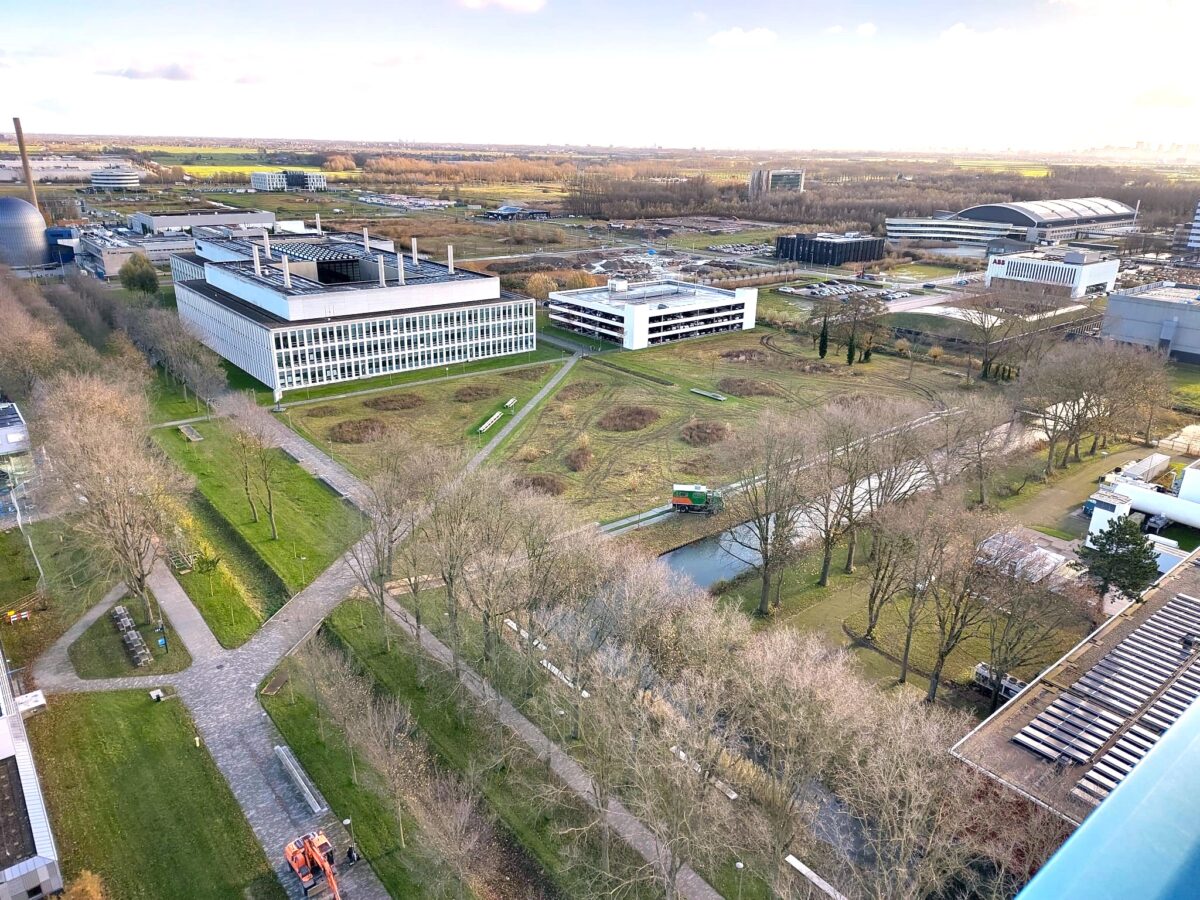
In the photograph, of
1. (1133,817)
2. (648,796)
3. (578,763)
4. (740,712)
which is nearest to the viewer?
(1133,817)

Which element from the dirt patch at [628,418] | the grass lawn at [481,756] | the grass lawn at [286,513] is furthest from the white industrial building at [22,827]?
the dirt patch at [628,418]

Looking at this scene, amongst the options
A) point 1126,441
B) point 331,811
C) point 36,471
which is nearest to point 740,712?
point 331,811

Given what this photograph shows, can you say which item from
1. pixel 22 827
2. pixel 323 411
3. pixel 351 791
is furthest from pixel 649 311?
pixel 22 827

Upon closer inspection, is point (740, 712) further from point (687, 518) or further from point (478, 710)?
point (687, 518)

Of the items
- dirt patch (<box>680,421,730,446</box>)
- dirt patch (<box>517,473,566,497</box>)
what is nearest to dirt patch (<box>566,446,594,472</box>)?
dirt patch (<box>517,473,566,497</box>)

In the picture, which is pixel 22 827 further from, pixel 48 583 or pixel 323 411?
pixel 323 411

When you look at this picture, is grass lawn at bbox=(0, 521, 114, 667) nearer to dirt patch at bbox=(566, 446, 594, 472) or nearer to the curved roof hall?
dirt patch at bbox=(566, 446, 594, 472)
